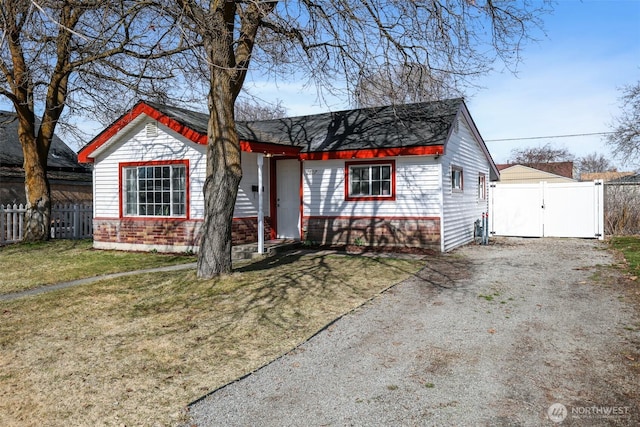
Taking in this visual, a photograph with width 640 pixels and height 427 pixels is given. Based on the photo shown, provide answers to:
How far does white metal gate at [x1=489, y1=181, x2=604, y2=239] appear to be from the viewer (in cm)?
1758

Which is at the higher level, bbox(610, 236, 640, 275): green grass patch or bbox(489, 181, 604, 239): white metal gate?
bbox(489, 181, 604, 239): white metal gate

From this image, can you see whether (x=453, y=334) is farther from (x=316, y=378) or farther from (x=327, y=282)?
(x=327, y=282)

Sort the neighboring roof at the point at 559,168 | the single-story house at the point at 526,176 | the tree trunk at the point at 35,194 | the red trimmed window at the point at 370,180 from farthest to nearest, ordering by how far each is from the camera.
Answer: the neighboring roof at the point at 559,168, the single-story house at the point at 526,176, the tree trunk at the point at 35,194, the red trimmed window at the point at 370,180

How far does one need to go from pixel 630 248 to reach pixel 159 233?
530 inches

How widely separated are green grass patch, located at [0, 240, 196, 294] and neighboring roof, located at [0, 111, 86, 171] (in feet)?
27.4

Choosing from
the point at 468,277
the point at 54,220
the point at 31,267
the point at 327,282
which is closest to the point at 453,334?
the point at 327,282

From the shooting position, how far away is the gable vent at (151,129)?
539 inches

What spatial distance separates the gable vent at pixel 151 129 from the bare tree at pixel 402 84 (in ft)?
19.7

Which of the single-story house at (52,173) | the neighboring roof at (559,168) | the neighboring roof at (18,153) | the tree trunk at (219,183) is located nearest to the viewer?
the tree trunk at (219,183)

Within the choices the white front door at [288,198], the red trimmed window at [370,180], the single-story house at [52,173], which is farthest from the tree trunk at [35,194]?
the red trimmed window at [370,180]

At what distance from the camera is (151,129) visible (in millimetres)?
13758

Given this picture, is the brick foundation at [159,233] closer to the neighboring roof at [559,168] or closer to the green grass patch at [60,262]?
the green grass patch at [60,262]

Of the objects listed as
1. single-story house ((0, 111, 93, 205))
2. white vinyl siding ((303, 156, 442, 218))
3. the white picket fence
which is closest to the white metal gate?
white vinyl siding ((303, 156, 442, 218))

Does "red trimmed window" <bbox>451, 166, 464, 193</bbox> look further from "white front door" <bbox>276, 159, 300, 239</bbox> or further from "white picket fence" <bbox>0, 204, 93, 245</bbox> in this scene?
"white picket fence" <bbox>0, 204, 93, 245</bbox>
